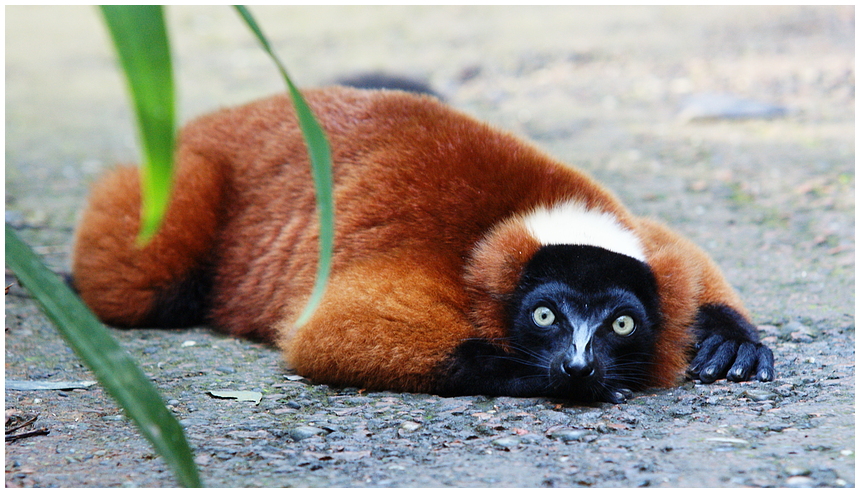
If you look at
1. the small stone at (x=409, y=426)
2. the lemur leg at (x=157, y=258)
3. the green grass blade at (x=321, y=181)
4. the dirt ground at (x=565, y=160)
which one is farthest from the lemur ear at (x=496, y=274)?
the green grass blade at (x=321, y=181)

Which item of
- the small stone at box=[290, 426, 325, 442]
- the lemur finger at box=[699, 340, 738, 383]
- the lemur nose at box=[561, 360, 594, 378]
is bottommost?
the small stone at box=[290, 426, 325, 442]

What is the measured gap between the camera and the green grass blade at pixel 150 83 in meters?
1.29

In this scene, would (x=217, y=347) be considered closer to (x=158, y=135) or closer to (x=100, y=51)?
(x=158, y=135)

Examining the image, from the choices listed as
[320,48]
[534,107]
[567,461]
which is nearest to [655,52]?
[534,107]

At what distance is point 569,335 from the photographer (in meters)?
3.17

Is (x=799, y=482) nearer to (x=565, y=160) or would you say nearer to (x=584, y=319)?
(x=584, y=319)

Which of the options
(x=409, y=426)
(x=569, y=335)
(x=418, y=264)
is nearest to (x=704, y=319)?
(x=569, y=335)

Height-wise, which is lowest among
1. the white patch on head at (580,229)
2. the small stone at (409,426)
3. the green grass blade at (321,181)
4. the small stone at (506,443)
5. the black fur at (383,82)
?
the small stone at (409,426)

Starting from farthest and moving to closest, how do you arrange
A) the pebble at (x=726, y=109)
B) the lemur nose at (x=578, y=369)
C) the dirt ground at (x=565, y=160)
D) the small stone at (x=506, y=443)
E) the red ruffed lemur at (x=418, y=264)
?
1. the pebble at (x=726, y=109)
2. the red ruffed lemur at (x=418, y=264)
3. the lemur nose at (x=578, y=369)
4. the small stone at (x=506, y=443)
5. the dirt ground at (x=565, y=160)

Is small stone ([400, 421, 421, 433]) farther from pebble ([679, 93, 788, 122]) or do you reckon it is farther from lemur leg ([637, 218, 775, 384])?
pebble ([679, 93, 788, 122])

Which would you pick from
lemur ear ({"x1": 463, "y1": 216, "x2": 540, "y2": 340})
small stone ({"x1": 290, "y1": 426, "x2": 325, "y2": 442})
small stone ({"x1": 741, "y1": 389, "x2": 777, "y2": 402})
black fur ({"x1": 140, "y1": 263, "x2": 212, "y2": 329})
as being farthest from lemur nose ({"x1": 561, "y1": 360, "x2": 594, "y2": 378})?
black fur ({"x1": 140, "y1": 263, "x2": 212, "y2": 329})

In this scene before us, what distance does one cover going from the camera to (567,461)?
101 inches

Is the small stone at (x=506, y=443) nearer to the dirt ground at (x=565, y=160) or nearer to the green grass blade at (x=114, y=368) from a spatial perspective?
the dirt ground at (x=565, y=160)

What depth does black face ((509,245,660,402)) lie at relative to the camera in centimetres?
313
